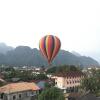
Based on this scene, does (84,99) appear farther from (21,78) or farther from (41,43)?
(21,78)

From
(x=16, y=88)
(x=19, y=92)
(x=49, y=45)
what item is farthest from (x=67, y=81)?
(x=49, y=45)

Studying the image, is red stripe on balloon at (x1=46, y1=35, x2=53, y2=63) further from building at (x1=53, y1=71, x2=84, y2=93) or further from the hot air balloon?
building at (x1=53, y1=71, x2=84, y2=93)

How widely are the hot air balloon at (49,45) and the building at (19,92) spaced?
5066 millimetres

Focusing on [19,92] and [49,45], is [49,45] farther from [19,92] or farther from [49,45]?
[19,92]

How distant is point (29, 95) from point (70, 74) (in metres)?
26.1

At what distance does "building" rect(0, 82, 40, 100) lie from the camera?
3434cm

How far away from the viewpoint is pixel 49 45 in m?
34.5

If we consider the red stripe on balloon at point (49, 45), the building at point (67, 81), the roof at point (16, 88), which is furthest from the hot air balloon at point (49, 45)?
the building at point (67, 81)

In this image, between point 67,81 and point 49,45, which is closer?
point 49,45

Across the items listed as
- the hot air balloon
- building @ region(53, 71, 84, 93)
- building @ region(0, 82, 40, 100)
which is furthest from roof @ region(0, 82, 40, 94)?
building @ region(53, 71, 84, 93)

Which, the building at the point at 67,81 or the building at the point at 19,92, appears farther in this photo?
the building at the point at 67,81

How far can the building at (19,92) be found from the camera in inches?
1352

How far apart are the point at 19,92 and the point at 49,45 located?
6813mm

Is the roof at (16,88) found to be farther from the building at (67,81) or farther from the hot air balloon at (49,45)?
the building at (67,81)
